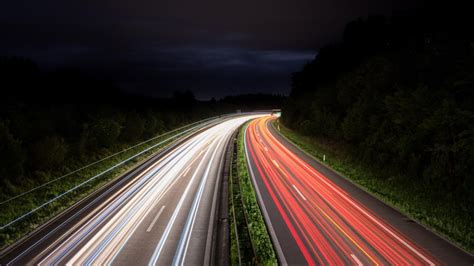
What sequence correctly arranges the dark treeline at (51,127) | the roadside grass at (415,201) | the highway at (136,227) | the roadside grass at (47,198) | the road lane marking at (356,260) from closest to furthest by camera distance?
the road lane marking at (356,260), the highway at (136,227), the roadside grass at (415,201), the roadside grass at (47,198), the dark treeline at (51,127)

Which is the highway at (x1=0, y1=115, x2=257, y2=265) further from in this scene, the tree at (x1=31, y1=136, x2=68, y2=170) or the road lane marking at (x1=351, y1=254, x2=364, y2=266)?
the road lane marking at (x1=351, y1=254, x2=364, y2=266)

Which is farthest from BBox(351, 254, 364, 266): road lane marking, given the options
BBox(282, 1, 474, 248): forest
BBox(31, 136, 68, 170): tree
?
BBox(31, 136, 68, 170): tree

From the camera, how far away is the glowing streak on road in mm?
15711

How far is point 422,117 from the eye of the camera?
1047 inches

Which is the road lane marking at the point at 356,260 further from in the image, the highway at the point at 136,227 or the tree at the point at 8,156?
the tree at the point at 8,156

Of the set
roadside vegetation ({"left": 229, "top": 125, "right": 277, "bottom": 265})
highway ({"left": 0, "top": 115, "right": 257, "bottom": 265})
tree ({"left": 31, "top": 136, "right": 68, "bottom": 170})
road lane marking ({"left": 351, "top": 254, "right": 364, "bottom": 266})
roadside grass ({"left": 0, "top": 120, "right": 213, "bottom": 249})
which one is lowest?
road lane marking ({"left": 351, "top": 254, "right": 364, "bottom": 266})

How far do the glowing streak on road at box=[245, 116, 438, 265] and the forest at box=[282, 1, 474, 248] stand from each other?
3318mm

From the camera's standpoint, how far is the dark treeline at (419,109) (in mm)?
22906

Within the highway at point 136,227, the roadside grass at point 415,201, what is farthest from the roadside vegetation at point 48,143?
the roadside grass at point 415,201

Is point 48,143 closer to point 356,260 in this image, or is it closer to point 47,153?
point 47,153

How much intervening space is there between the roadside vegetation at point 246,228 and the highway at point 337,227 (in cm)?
53

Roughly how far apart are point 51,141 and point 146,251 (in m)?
17.2

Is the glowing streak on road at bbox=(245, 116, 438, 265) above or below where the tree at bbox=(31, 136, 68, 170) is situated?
below

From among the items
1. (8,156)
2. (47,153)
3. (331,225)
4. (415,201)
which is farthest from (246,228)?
(47,153)
